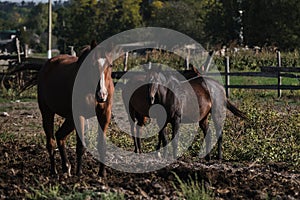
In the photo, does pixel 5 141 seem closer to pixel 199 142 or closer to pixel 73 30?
pixel 199 142

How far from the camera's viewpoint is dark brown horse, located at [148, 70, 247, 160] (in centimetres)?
1059

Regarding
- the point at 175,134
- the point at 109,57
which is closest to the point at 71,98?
the point at 109,57

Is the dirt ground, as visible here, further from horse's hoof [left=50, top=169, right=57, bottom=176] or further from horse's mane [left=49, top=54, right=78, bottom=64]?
horse's mane [left=49, top=54, right=78, bottom=64]

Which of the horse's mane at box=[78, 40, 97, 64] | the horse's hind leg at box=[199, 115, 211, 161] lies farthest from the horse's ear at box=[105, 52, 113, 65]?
the horse's hind leg at box=[199, 115, 211, 161]

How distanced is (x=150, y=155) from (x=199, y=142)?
102cm

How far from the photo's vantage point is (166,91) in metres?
10.6

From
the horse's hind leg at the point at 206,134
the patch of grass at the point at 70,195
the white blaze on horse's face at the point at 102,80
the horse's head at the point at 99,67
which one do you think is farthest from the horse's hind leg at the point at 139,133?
the patch of grass at the point at 70,195

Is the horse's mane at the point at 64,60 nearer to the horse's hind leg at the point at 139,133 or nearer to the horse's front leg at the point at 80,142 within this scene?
the horse's front leg at the point at 80,142

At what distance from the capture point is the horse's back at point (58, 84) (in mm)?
8898

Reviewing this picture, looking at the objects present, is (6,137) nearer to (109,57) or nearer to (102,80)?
(109,57)

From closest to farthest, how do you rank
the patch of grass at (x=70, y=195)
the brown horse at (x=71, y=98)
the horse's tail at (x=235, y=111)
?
the patch of grass at (x=70, y=195), the brown horse at (x=71, y=98), the horse's tail at (x=235, y=111)

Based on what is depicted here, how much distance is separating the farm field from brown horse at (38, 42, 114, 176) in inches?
16.0

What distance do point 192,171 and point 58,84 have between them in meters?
2.23

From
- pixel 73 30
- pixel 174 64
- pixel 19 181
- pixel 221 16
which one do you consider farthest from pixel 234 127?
pixel 73 30
